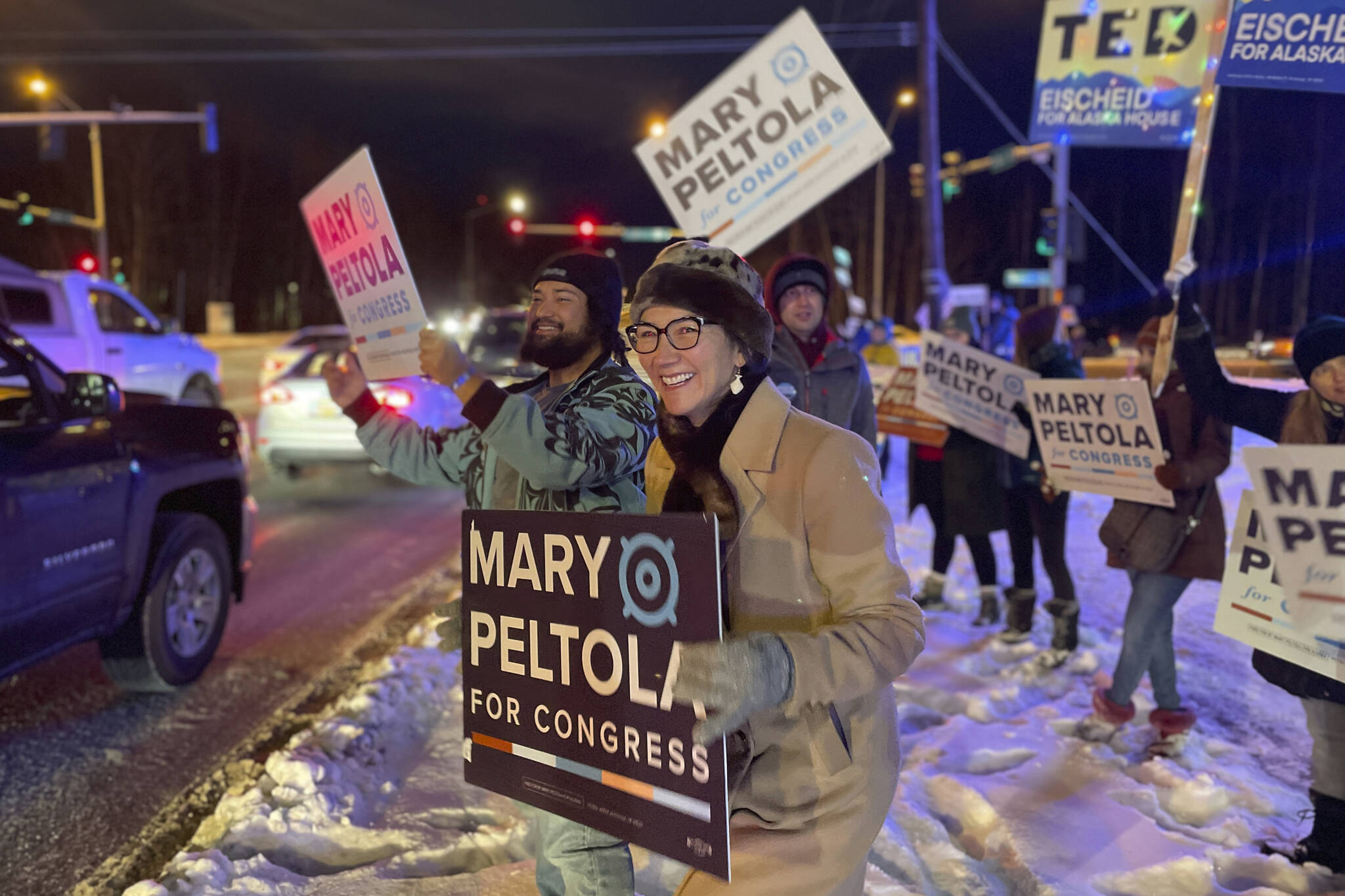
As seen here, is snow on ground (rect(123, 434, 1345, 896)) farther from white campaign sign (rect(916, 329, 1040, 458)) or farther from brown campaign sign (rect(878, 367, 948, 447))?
brown campaign sign (rect(878, 367, 948, 447))

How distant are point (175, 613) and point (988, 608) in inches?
184

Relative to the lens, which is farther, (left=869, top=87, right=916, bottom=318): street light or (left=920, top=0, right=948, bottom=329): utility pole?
(left=869, top=87, right=916, bottom=318): street light

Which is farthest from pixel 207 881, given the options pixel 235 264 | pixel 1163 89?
pixel 235 264

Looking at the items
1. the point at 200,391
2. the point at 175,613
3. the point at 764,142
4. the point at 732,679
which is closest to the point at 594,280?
the point at 732,679

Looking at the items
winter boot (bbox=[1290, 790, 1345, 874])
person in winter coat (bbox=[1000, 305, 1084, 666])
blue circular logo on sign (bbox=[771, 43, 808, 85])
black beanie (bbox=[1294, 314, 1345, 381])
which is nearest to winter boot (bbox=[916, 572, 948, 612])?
person in winter coat (bbox=[1000, 305, 1084, 666])

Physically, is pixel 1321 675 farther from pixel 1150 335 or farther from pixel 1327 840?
pixel 1150 335

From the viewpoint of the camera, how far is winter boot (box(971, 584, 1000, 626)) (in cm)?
568

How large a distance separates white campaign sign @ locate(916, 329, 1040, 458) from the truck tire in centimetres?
424

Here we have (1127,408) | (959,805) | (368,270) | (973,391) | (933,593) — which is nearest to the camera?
(368,270)

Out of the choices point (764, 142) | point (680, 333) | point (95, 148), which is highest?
point (95, 148)

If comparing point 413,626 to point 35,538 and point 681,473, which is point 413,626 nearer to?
point 35,538

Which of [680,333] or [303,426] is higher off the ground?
[680,333]

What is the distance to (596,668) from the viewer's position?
1805mm

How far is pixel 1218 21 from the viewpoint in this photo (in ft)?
12.2
